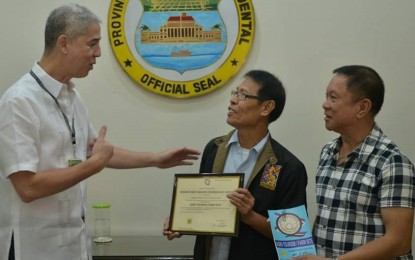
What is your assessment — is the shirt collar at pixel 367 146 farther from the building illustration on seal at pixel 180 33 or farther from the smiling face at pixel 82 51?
the building illustration on seal at pixel 180 33

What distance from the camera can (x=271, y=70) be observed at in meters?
2.89

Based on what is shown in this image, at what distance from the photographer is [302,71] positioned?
288 centimetres

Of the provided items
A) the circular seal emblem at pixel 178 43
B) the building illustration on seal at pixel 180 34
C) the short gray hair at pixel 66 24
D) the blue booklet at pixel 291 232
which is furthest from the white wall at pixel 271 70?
the blue booklet at pixel 291 232

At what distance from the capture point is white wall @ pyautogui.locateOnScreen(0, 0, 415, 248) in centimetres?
285

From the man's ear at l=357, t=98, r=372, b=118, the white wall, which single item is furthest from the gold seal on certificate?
the white wall

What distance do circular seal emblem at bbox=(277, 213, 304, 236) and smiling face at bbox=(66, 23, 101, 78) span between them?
3.22 ft

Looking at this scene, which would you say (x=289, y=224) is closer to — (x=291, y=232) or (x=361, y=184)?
(x=291, y=232)

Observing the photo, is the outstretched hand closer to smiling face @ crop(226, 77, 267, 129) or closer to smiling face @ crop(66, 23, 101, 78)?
smiling face @ crop(226, 77, 267, 129)

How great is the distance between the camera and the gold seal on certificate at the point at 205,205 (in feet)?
6.36

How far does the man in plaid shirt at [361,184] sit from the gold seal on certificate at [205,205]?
335 mm

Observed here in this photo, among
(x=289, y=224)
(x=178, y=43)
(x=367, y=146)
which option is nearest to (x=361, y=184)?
(x=367, y=146)

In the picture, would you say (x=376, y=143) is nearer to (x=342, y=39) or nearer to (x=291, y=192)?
(x=291, y=192)

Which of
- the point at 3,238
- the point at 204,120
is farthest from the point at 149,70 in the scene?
the point at 3,238

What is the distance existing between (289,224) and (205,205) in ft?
1.16
